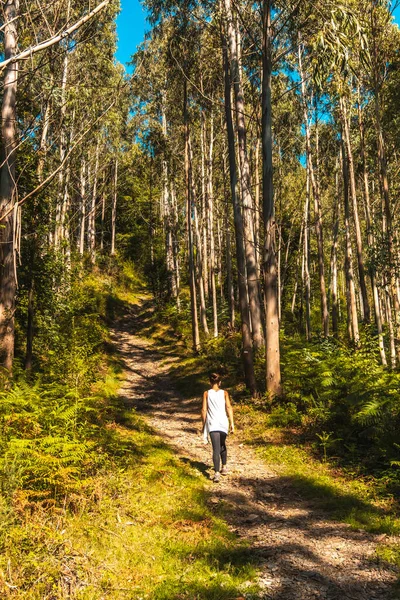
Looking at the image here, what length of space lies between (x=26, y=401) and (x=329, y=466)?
472 centimetres

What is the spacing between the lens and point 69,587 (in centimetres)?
344

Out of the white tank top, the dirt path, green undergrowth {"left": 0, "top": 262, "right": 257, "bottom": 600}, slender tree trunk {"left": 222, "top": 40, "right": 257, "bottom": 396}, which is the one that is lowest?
the dirt path

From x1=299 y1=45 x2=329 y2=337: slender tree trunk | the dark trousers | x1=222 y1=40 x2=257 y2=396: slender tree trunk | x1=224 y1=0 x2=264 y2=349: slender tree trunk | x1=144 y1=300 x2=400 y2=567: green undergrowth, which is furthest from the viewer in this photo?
x1=299 y1=45 x2=329 y2=337: slender tree trunk

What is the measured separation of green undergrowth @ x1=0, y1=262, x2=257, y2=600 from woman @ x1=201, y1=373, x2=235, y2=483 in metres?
0.47

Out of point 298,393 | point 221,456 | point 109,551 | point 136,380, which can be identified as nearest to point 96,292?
point 136,380

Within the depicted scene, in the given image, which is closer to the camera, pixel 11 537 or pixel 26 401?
pixel 11 537

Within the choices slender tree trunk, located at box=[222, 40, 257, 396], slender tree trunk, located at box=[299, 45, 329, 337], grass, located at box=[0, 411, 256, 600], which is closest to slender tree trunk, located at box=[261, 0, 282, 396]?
slender tree trunk, located at box=[222, 40, 257, 396]

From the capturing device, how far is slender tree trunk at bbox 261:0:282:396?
9.63m

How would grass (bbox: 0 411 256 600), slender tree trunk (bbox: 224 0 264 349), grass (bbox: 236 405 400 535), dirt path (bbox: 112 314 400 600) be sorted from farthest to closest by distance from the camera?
1. slender tree trunk (bbox: 224 0 264 349)
2. grass (bbox: 236 405 400 535)
3. dirt path (bbox: 112 314 400 600)
4. grass (bbox: 0 411 256 600)

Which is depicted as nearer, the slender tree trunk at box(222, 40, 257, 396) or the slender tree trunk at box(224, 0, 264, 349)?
the slender tree trunk at box(222, 40, 257, 396)

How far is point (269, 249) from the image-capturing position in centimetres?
976

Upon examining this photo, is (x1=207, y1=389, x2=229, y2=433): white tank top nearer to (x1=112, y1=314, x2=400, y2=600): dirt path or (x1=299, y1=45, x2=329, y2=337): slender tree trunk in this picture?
(x1=112, y1=314, x2=400, y2=600): dirt path

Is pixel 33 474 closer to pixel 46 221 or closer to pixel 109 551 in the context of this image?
pixel 109 551

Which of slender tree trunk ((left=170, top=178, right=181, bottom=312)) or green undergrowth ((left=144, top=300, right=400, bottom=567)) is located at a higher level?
slender tree trunk ((left=170, top=178, right=181, bottom=312))
